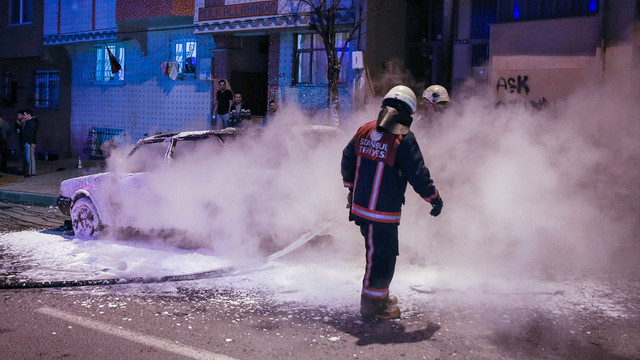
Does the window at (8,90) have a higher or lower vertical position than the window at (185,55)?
lower

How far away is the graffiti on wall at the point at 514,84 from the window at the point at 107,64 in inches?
515

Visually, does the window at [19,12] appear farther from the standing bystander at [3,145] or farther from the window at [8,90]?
the standing bystander at [3,145]

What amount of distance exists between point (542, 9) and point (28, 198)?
11044 millimetres

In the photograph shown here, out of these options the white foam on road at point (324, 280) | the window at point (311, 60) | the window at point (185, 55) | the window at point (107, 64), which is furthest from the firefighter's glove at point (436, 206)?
the window at point (107, 64)

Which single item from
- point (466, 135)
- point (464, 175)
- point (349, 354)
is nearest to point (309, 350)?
point (349, 354)

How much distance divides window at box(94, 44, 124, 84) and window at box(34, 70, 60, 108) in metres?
2.42

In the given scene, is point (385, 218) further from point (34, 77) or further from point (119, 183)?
point (34, 77)

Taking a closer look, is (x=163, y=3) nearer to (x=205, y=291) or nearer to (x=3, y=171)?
(x=3, y=171)

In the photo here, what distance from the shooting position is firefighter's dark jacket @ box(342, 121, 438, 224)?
16.6 ft

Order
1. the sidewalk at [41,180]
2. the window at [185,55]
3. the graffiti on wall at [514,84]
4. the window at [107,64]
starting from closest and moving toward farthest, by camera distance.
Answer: the graffiti on wall at [514,84], the sidewalk at [41,180], the window at [185,55], the window at [107,64]

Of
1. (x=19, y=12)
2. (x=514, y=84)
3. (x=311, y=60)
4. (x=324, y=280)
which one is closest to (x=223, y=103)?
(x=311, y=60)

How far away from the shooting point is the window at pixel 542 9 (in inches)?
470

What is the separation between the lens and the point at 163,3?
18.5 meters

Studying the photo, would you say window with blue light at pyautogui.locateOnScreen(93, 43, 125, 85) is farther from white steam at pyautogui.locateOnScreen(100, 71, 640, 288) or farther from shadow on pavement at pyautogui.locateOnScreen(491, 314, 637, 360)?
shadow on pavement at pyautogui.locateOnScreen(491, 314, 637, 360)
